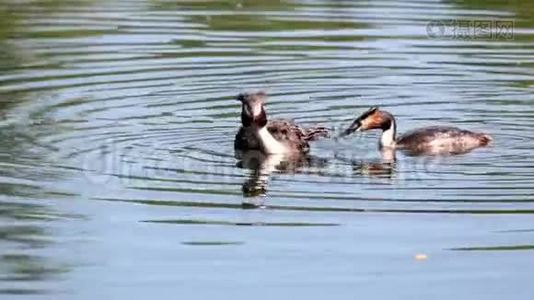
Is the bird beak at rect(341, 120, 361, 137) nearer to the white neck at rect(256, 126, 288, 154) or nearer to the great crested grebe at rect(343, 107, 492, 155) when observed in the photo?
the great crested grebe at rect(343, 107, 492, 155)

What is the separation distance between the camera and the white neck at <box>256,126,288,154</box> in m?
15.2

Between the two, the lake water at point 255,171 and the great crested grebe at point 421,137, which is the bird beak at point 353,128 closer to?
the great crested grebe at point 421,137

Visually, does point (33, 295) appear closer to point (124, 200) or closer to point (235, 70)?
point (124, 200)

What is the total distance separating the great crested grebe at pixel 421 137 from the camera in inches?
598

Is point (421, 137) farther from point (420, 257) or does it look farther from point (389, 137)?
point (420, 257)

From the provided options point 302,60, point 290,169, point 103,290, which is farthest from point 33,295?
point 302,60

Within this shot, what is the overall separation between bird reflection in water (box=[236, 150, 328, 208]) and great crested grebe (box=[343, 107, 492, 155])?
80cm

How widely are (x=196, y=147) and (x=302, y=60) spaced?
17.7ft

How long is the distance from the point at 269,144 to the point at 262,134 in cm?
11

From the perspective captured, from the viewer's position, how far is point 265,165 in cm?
1478

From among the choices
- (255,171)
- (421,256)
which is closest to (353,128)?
(255,171)

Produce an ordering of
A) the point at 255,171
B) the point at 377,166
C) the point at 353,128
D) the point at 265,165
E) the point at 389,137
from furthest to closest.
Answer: the point at 353,128
the point at 389,137
the point at 265,165
the point at 377,166
the point at 255,171

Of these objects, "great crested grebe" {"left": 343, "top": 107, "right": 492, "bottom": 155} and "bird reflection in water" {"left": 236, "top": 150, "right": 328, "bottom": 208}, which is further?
"great crested grebe" {"left": 343, "top": 107, "right": 492, "bottom": 155}

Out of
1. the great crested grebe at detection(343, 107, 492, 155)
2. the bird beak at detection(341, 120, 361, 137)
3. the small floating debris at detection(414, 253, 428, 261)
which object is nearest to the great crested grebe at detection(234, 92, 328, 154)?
the bird beak at detection(341, 120, 361, 137)
